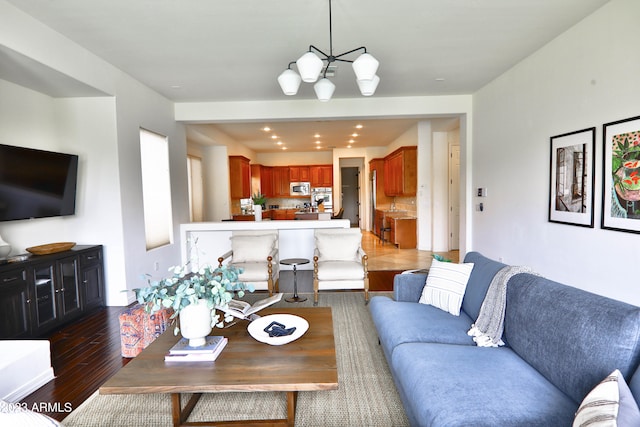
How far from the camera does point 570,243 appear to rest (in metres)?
3.37

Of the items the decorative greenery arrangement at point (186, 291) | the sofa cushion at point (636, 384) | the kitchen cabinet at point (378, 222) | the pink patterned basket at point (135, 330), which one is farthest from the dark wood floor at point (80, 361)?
the kitchen cabinet at point (378, 222)

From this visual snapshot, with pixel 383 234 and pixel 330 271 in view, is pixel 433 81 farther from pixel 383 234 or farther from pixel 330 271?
→ pixel 383 234

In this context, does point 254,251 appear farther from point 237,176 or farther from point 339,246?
point 237,176

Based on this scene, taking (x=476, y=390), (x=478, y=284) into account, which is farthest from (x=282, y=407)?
(x=478, y=284)

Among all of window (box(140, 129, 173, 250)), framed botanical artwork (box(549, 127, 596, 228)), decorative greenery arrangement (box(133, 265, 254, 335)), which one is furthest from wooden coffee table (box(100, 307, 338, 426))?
window (box(140, 129, 173, 250))

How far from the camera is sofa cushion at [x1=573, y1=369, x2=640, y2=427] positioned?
960mm

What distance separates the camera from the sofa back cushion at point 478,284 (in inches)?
93.7

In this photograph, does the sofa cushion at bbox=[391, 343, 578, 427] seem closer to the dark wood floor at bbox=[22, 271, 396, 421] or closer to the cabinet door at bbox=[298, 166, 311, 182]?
the dark wood floor at bbox=[22, 271, 396, 421]

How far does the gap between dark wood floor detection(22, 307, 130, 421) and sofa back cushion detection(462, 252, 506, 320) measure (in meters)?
2.78

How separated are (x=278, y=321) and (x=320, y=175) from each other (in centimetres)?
926

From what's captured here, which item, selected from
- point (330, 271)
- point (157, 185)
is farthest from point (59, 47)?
point (330, 271)

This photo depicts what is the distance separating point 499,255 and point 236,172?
6.81 meters

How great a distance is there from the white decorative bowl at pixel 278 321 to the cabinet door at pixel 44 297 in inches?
93.0

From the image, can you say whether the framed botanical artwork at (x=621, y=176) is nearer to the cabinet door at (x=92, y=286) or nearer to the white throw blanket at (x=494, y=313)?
the white throw blanket at (x=494, y=313)
